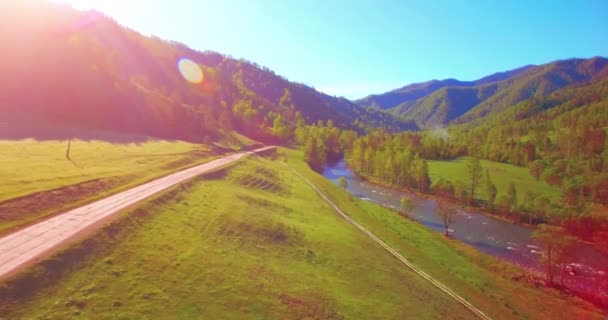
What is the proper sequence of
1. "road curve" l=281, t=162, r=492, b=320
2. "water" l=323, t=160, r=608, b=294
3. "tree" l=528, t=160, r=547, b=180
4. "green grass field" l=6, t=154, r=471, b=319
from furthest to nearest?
1. "tree" l=528, t=160, r=547, b=180
2. "water" l=323, t=160, r=608, b=294
3. "road curve" l=281, t=162, r=492, b=320
4. "green grass field" l=6, t=154, r=471, b=319

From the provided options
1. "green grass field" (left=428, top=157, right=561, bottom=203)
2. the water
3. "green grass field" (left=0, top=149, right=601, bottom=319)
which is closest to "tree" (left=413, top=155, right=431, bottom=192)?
the water

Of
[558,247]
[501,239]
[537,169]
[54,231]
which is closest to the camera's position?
[54,231]

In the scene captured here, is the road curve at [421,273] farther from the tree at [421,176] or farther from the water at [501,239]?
the tree at [421,176]

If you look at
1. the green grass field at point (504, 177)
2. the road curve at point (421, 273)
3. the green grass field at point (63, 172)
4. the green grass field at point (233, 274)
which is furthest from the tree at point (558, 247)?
the green grass field at point (63, 172)

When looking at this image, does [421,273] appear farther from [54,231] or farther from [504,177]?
[504,177]

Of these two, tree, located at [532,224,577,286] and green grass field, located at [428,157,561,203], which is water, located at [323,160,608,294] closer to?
tree, located at [532,224,577,286]

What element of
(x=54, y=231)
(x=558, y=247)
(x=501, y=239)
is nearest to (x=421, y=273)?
(x=558, y=247)

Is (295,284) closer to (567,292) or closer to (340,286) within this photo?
(340,286)

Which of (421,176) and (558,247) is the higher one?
(421,176)
